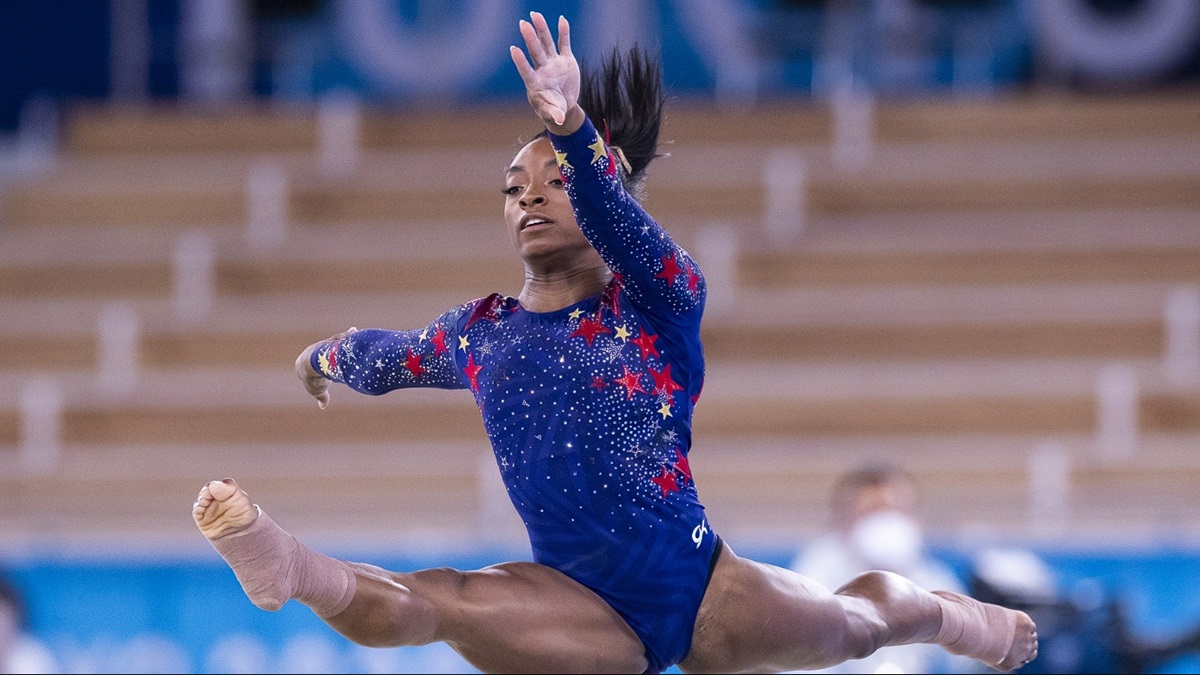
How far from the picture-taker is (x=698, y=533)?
2.92m

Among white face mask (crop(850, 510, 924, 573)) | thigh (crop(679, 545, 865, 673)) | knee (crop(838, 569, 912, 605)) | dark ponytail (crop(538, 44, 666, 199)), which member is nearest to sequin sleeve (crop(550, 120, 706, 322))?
dark ponytail (crop(538, 44, 666, 199))

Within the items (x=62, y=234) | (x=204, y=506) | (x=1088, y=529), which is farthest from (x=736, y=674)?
(x=62, y=234)

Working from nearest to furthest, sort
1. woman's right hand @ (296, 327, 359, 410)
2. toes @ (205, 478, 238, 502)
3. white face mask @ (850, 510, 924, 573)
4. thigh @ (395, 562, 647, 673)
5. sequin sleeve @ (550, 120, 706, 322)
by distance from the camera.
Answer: toes @ (205, 478, 238, 502) → sequin sleeve @ (550, 120, 706, 322) → thigh @ (395, 562, 647, 673) → woman's right hand @ (296, 327, 359, 410) → white face mask @ (850, 510, 924, 573)

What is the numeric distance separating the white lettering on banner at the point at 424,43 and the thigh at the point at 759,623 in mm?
6610

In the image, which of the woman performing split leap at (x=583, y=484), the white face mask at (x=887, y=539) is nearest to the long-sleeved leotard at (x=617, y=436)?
the woman performing split leap at (x=583, y=484)

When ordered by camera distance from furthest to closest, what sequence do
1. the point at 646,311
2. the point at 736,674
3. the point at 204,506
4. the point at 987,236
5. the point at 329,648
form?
the point at 987,236
the point at 329,648
the point at 736,674
the point at 646,311
the point at 204,506

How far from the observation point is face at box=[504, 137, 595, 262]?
2.89 m

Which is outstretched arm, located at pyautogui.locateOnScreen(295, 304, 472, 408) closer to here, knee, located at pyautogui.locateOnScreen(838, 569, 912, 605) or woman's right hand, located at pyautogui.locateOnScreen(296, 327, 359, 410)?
woman's right hand, located at pyautogui.locateOnScreen(296, 327, 359, 410)

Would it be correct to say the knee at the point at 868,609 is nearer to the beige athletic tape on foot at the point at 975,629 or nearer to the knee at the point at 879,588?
the knee at the point at 879,588

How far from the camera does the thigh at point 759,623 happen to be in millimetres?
2928

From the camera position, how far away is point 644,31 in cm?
892

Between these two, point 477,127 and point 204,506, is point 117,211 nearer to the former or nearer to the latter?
point 477,127

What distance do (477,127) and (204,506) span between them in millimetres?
6732

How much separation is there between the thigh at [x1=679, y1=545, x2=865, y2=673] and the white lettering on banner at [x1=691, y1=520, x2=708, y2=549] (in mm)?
76
